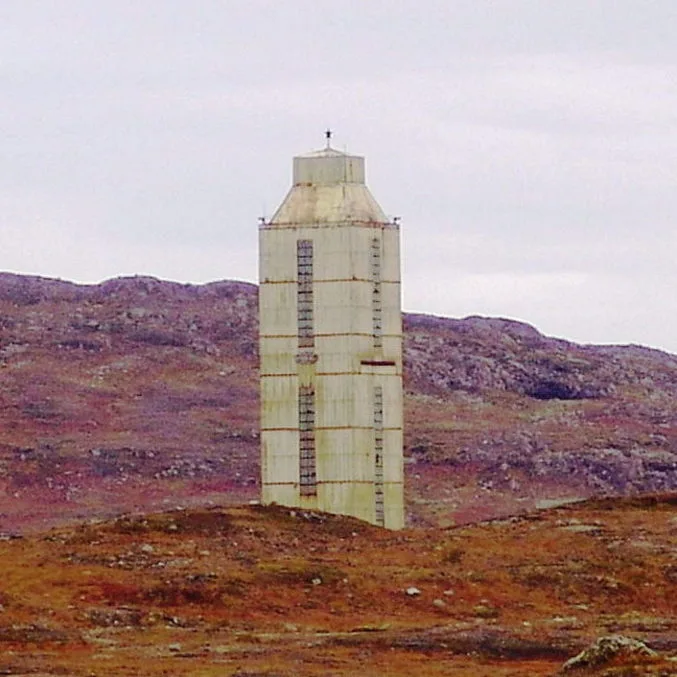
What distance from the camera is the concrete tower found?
5106cm

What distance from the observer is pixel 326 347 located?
2014 inches

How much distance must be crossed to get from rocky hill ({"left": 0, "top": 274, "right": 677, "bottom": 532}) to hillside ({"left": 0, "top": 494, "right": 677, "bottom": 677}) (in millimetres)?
34593

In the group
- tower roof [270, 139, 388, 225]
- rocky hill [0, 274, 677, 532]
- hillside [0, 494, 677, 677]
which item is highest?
tower roof [270, 139, 388, 225]

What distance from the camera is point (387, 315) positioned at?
52062 mm

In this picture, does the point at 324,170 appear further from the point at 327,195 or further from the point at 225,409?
the point at 225,409

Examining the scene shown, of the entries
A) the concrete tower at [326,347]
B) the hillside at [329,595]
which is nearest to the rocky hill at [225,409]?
the concrete tower at [326,347]

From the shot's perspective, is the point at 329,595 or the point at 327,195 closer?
the point at 329,595

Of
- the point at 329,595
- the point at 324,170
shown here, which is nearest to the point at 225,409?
the point at 324,170

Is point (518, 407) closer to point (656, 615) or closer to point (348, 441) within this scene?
point (348, 441)

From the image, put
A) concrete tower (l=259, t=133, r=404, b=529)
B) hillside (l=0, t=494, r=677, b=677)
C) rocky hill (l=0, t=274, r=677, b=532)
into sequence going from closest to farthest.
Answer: hillside (l=0, t=494, r=677, b=677), concrete tower (l=259, t=133, r=404, b=529), rocky hill (l=0, t=274, r=677, b=532)

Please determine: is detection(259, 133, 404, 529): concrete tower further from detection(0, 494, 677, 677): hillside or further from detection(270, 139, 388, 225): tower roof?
detection(0, 494, 677, 677): hillside

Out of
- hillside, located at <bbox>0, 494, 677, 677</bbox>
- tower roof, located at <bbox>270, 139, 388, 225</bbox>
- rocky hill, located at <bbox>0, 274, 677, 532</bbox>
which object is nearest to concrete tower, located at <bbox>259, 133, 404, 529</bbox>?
tower roof, located at <bbox>270, 139, 388, 225</bbox>

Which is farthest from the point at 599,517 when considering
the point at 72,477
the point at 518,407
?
the point at 518,407

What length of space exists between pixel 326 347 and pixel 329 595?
36.2 feet
